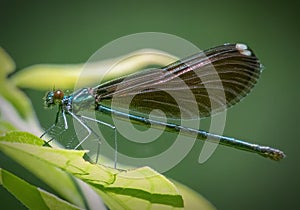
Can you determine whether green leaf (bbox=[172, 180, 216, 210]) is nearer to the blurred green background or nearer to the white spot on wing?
the white spot on wing

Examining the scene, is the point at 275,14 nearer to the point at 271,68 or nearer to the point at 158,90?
the point at 271,68

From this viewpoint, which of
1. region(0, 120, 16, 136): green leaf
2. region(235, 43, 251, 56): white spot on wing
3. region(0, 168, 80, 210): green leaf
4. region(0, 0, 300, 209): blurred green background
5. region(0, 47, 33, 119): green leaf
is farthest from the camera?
region(0, 0, 300, 209): blurred green background

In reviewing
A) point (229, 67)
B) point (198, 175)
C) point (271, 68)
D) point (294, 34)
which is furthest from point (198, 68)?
point (294, 34)

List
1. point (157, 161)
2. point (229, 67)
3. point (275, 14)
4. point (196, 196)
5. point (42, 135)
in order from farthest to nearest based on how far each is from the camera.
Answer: point (275, 14) → point (157, 161) → point (229, 67) → point (42, 135) → point (196, 196)

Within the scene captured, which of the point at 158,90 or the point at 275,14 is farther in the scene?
the point at 275,14

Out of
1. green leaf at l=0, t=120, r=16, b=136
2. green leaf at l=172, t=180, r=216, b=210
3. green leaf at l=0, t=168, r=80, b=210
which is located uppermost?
green leaf at l=0, t=120, r=16, b=136

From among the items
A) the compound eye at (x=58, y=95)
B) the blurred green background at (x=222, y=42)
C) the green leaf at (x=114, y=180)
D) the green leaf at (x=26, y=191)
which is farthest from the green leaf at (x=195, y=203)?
the blurred green background at (x=222, y=42)

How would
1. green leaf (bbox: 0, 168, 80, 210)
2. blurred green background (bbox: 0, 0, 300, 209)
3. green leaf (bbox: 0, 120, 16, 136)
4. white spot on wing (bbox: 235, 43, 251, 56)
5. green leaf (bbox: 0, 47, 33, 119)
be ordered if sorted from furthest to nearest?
1. blurred green background (bbox: 0, 0, 300, 209)
2. white spot on wing (bbox: 235, 43, 251, 56)
3. green leaf (bbox: 0, 47, 33, 119)
4. green leaf (bbox: 0, 120, 16, 136)
5. green leaf (bbox: 0, 168, 80, 210)

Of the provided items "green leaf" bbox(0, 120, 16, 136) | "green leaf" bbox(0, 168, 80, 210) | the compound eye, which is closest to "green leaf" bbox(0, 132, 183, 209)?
"green leaf" bbox(0, 168, 80, 210)
